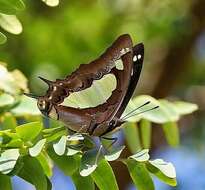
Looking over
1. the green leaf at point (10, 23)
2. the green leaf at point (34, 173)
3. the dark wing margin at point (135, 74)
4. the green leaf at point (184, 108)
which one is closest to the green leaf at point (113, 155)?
the green leaf at point (34, 173)

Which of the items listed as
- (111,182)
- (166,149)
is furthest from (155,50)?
(111,182)

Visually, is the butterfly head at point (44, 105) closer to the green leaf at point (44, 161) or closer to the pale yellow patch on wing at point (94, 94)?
the pale yellow patch on wing at point (94, 94)

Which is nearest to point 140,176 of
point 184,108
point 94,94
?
point 94,94

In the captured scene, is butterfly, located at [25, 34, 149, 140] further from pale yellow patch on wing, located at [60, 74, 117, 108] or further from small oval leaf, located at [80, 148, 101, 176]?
small oval leaf, located at [80, 148, 101, 176]

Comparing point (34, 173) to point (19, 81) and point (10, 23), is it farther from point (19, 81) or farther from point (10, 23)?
point (19, 81)

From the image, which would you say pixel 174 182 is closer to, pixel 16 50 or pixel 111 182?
pixel 111 182
